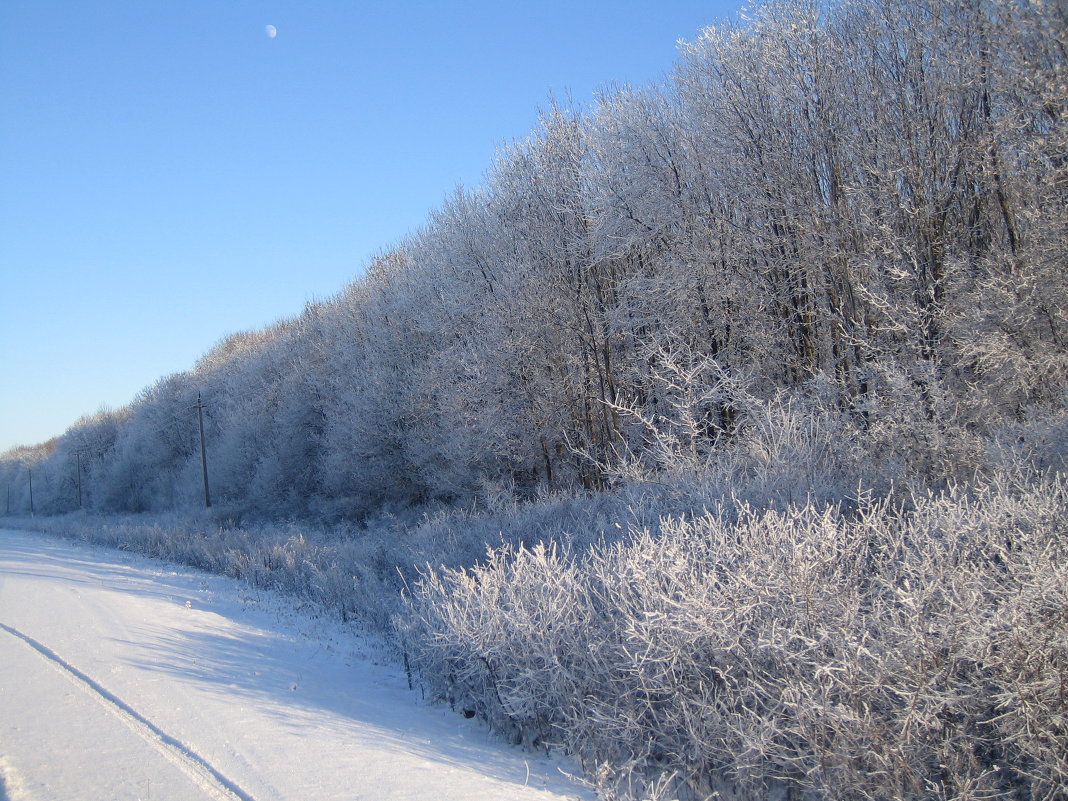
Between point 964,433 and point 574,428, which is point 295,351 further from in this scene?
point 964,433

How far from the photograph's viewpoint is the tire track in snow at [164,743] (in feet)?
13.2

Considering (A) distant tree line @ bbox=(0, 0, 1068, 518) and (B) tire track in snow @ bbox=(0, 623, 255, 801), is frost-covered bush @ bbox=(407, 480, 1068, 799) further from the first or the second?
(A) distant tree line @ bbox=(0, 0, 1068, 518)

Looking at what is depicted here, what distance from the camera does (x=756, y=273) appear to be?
15633 mm

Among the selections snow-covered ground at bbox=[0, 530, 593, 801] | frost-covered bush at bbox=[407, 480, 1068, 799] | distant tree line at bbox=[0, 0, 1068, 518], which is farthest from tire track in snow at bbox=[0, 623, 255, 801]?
distant tree line at bbox=[0, 0, 1068, 518]

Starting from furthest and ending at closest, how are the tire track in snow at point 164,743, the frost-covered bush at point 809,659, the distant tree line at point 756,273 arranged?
the distant tree line at point 756,273 → the frost-covered bush at point 809,659 → the tire track in snow at point 164,743

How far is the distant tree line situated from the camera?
34.3 ft

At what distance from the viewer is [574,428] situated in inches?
818

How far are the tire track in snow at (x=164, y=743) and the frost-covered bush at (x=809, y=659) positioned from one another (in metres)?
2.03

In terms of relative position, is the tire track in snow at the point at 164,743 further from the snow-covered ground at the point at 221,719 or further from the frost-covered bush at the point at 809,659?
the frost-covered bush at the point at 809,659

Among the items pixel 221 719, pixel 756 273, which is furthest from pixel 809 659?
pixel 756 273

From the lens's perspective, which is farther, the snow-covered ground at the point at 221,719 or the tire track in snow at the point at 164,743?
the snow-covered ground at the point at 221,719

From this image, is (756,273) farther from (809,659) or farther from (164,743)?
(164,743)

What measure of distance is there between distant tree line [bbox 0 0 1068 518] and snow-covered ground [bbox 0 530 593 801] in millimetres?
4929

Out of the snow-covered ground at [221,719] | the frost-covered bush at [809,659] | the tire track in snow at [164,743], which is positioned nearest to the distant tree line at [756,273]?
the frost-covered bush at [809,659]
